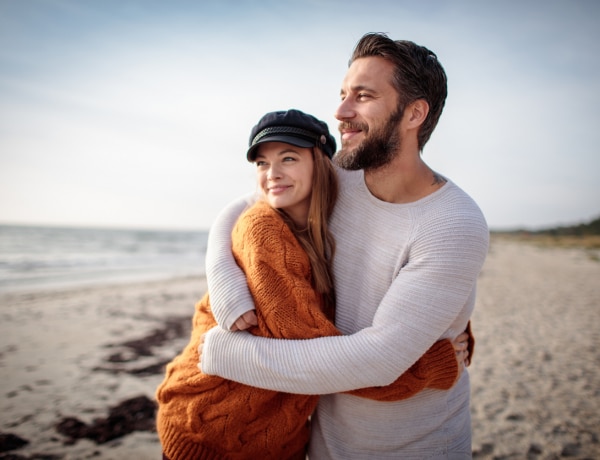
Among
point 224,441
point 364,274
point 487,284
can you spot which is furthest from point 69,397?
point 487,284

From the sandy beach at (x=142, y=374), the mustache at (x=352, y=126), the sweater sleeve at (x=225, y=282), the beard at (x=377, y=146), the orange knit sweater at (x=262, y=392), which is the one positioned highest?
the mustache at (x=352, y=126)

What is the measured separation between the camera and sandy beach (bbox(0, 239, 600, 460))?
10.9ft

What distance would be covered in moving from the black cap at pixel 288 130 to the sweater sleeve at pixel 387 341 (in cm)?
87

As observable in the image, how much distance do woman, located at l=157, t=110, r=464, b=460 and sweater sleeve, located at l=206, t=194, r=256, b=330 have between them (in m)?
0.05

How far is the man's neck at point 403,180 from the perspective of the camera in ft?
5.83

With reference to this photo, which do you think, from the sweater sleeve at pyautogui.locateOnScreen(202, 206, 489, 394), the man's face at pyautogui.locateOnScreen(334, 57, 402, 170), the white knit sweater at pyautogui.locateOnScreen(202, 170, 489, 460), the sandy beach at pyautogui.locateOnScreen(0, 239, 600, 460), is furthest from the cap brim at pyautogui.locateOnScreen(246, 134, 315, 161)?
the sandy beach at pyautogui.locateOnScreen(0, 239, 600, 460)

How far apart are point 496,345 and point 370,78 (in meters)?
6.29

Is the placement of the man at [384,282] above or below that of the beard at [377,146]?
below

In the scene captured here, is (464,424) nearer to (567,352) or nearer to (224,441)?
(224,441)

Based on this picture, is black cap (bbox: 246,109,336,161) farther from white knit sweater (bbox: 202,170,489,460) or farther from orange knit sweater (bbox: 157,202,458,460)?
orange knit sweater (bbox: 157,202,458,460)

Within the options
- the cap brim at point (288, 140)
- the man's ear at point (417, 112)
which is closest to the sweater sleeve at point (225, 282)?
the cap brim at point (288, 140)

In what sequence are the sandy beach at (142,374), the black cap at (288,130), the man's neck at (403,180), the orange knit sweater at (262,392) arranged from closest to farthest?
1. the orange knit sweater at (262,392)
2. the man's neck at (403,180)
3. the black cap at (288,130)
4. the sandy beach at (142,374)

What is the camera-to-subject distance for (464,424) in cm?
179

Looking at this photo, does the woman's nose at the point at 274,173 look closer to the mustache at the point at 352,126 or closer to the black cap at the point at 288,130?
the black cap at the point at 288,130
